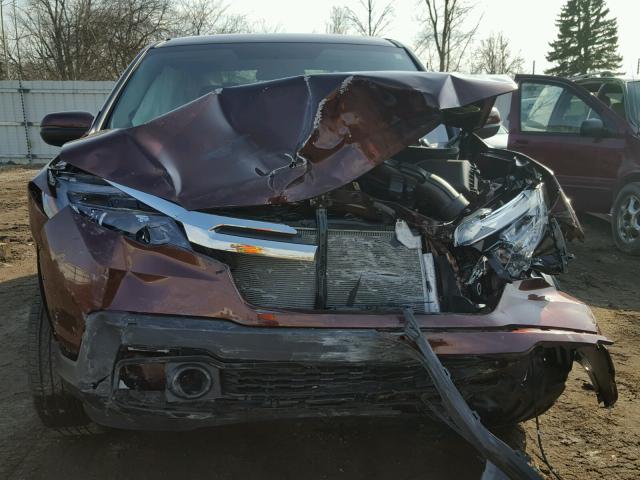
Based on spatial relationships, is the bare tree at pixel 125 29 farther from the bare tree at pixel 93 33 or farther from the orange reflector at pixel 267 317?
the orange reflector at pixel 267 317

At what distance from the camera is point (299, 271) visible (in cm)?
208

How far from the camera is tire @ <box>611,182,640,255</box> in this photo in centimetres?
602

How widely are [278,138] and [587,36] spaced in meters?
51.8

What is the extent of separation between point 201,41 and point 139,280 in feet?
7.83

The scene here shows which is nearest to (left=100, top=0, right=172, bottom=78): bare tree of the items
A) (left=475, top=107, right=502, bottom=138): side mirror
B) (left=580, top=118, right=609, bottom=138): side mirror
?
(left=580, top=118, right=609, bottom=138): side mirror

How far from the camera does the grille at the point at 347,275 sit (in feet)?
6.71

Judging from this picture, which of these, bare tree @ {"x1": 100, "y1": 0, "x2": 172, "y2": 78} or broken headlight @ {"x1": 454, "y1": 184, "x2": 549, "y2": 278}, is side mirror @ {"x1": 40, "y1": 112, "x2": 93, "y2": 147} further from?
bare tree @ {"x1": 100, "y1": 0, "x2": 172, "y2": 78}

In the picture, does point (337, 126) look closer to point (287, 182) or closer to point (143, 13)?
point (287, 182)

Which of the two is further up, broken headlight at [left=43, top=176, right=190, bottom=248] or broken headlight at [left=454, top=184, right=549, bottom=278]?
broken headlight at [left=43, top=176, right=190, bottom=248]

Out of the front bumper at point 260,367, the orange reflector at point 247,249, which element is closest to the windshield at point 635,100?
the front bumper at point 260,367

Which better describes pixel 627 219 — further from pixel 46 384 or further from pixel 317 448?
pixel 46 384

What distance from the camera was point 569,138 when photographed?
6660 mm

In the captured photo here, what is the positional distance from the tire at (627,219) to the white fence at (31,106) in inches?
523

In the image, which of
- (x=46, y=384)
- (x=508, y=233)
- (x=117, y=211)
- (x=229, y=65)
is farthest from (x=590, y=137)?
(x=46, y=384)
